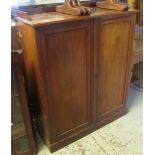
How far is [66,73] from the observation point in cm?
146

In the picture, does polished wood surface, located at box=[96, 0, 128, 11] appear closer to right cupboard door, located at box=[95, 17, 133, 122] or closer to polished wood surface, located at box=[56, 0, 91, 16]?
right cupboard door, located at box=[95, 17, 133, 122]

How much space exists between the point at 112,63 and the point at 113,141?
71 cm

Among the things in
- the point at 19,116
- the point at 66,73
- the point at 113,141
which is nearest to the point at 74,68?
the point at 66,73

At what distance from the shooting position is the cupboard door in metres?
1.30

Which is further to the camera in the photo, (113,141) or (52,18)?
(113,141)

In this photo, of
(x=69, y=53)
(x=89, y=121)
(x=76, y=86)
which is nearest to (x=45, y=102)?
(x=76, y=86)

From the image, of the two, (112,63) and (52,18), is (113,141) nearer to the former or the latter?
(112,63)

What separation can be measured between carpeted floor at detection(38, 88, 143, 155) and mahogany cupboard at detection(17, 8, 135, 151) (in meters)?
0.07

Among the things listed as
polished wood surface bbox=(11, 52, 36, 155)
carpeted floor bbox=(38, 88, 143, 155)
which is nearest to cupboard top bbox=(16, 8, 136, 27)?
polished wood surface bbox=(11, 52, 36, 155)

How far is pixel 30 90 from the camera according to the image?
1.67 m

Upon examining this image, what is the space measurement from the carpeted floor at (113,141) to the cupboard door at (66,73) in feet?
0.47

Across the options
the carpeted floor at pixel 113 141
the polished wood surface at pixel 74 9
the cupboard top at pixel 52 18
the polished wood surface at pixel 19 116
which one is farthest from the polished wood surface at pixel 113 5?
the carpeted floor at pixel 113 141

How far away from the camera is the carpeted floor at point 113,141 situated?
1.66m
